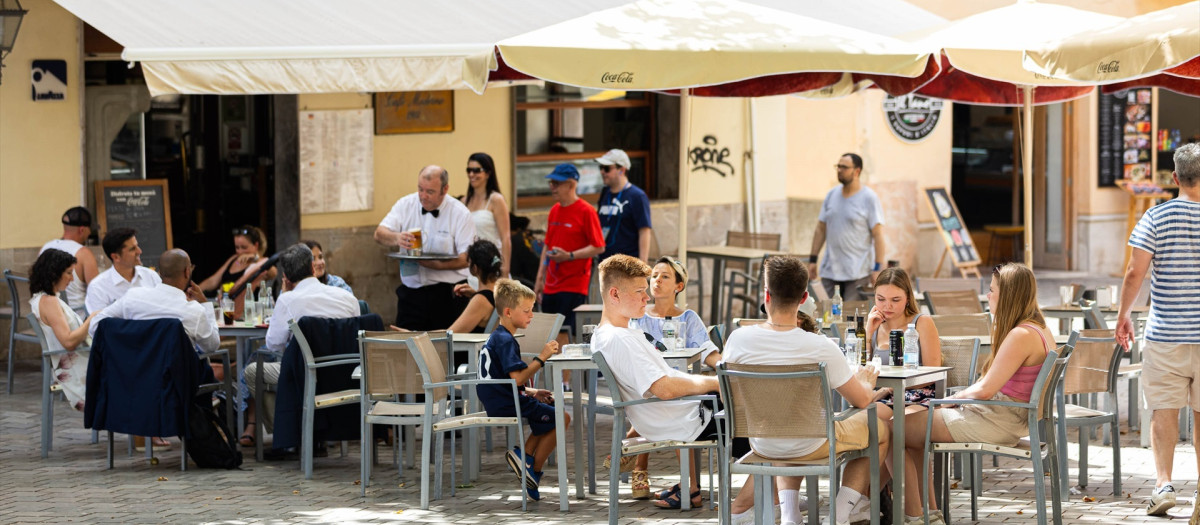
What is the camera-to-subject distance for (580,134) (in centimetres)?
1477

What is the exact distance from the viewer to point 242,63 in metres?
9.05

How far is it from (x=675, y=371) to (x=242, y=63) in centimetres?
348

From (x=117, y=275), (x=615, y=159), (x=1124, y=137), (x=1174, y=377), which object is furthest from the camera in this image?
(x=1124, y=137)

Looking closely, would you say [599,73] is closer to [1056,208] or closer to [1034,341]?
[1034,341]

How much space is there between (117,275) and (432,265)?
6.67 feet

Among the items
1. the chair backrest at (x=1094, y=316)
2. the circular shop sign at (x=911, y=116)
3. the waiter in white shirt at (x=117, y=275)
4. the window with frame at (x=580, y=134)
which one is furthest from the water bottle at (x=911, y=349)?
the circular shop sign at (x=911, y=116)

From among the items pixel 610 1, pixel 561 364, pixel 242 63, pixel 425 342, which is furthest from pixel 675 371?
pixel 610 1

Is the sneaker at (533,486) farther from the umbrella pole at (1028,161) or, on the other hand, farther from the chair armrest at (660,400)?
the umbrella pole at (1028,161)

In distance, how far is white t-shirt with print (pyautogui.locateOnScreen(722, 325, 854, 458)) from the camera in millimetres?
6332

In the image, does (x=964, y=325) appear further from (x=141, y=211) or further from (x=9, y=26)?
(x=141, y=211)

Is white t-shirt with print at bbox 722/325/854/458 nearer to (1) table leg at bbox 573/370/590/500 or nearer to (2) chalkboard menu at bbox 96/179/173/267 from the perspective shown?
(1) table leg at bbox 573/370/590/500

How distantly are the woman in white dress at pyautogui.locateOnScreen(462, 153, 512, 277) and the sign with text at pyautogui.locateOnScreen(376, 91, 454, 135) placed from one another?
2.13m

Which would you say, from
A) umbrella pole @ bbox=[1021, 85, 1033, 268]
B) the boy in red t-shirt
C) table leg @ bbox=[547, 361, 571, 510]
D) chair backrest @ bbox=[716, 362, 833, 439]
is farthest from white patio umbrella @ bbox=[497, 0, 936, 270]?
chair backrest @ bbox=[716, 362, 833, 439]

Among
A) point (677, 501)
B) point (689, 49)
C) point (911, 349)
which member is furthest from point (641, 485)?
point (689, 49)
